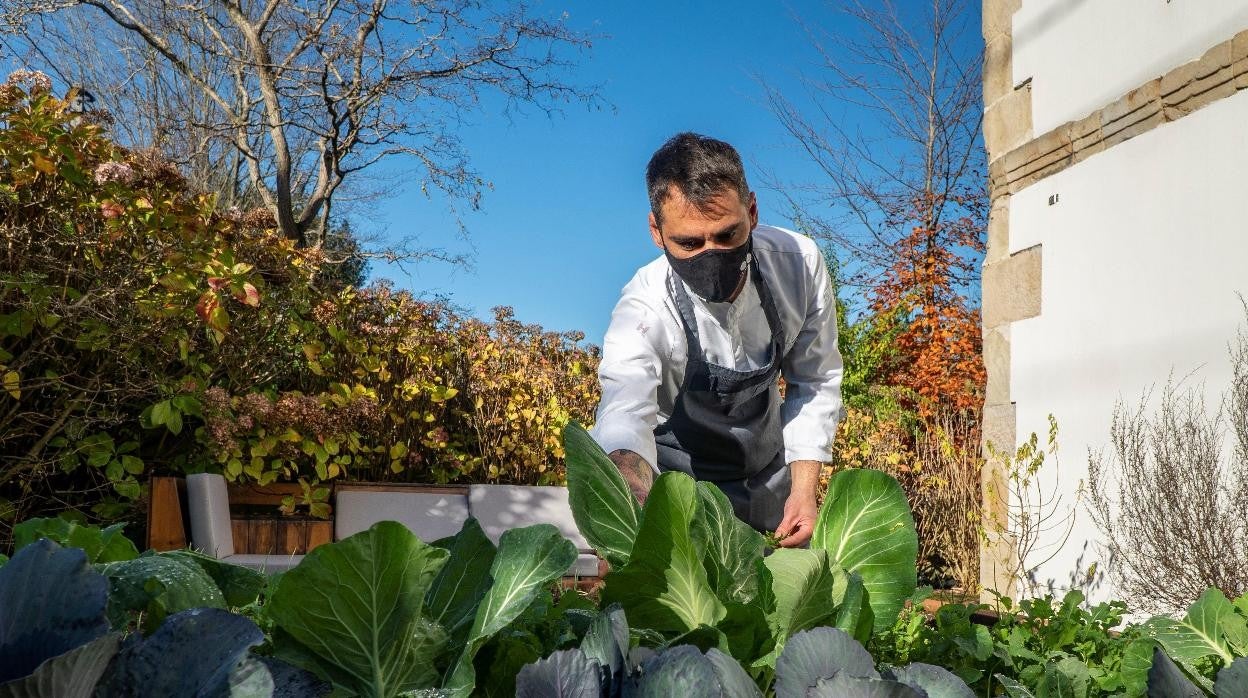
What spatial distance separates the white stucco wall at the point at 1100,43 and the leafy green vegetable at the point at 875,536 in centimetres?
461

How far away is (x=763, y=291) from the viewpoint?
274cm

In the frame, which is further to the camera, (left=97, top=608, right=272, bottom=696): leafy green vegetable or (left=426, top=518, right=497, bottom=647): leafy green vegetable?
(left=426, top=518, right=497, bottom=647): leafy green vegetable

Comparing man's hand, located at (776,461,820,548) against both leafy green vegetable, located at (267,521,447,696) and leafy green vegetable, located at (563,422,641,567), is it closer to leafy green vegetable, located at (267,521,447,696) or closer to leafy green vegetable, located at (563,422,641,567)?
leafy green vegetable, located at (563,422,641,567)

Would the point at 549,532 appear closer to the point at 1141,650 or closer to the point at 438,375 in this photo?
the point at 1141,650

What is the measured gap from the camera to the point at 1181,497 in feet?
13.9

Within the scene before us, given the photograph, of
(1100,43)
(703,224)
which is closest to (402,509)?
(703,224)

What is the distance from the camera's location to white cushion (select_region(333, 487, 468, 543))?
5.62 metres

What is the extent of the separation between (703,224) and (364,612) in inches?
81.2

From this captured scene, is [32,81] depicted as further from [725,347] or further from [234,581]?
[234,581]

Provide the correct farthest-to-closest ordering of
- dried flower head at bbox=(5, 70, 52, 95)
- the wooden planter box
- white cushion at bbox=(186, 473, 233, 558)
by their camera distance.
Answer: the wooden planter box < white cushion at bbox=(186, 473, 233, 558) < dried flower head at bbox=(5, 70, 52, 95)

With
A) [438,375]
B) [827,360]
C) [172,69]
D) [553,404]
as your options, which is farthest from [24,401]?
[172,69]

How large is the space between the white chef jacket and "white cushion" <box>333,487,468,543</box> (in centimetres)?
311

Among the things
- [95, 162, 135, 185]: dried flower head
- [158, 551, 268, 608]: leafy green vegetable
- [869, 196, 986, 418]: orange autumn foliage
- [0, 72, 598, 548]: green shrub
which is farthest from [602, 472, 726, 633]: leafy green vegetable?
[869, 196, 986, 418]: orange autumn foliage

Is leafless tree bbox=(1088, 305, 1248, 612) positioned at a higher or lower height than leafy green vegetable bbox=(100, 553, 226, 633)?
lower
